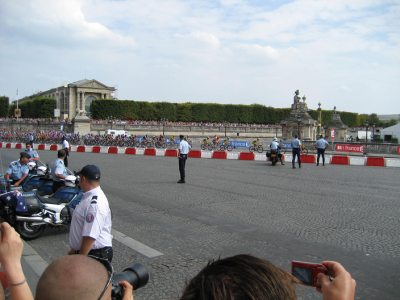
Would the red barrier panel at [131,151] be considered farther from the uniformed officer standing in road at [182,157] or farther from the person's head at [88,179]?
the person's head at [88,179]

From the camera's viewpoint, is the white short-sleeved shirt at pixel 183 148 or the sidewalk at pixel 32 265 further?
the white short-sleeved shirt at pixel 183 148

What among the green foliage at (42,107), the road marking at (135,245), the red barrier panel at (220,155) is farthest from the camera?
the green foliage at (42,107)

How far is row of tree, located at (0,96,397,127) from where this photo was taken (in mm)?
72625

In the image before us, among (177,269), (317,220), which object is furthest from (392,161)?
(177,269)

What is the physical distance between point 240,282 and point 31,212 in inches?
225

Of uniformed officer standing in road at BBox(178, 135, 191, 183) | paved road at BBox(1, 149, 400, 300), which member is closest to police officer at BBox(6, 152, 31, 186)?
Answer: paved road at BBox(1, 149, 400, 300)

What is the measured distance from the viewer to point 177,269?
4.59 m

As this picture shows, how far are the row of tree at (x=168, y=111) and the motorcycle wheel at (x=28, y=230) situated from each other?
214ft

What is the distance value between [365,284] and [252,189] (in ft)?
21.9

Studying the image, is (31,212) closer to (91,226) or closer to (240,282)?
(91,226)

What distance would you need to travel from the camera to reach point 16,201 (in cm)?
587

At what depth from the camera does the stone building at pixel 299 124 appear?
36775 mm

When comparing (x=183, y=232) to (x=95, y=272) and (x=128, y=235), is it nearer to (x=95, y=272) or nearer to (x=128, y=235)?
(x=128, y=235)

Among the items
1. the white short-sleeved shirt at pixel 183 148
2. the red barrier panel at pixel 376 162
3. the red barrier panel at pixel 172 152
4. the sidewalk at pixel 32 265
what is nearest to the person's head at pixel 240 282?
the sidewalk at pixel 32 265
